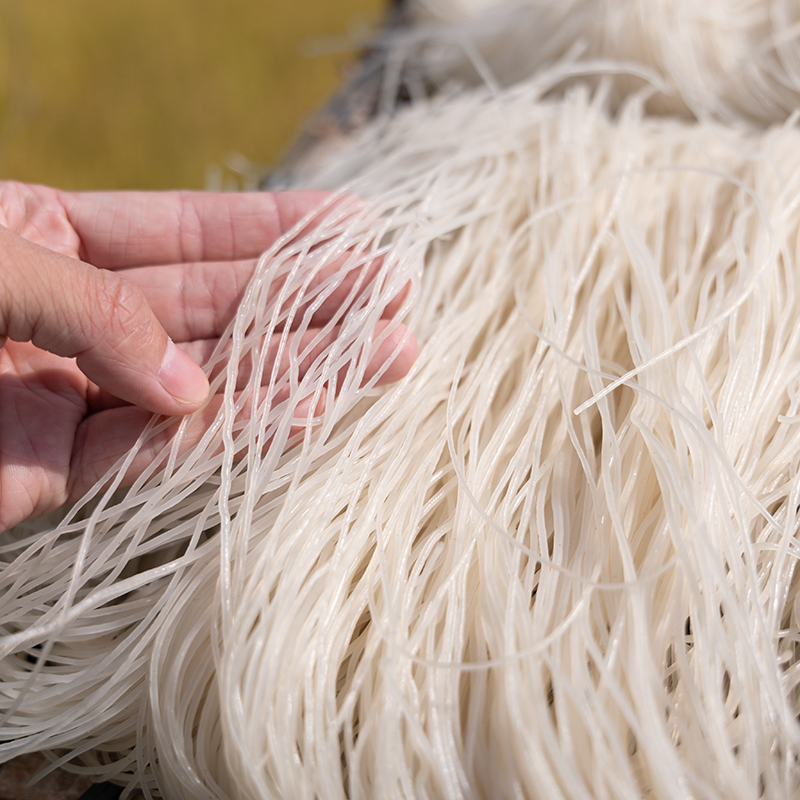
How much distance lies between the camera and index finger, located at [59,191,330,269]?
56 centimetres

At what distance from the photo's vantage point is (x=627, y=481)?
16.9 inches

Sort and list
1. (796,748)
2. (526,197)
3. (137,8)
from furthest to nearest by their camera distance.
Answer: (137,8)
(526,197)
(796,748)

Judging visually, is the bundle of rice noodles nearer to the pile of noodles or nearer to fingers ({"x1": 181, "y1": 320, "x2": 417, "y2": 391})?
the pile of noodles

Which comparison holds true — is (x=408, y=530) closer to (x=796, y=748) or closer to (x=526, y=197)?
(x=796, y=748)

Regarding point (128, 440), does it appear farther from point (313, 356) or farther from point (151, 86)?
point (151, 86)

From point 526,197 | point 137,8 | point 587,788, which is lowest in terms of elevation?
point 587,788

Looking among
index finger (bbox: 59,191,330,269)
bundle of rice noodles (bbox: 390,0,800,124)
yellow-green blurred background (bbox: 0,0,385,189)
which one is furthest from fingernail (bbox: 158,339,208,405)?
yellow-green blurred background (bbox: 0,0,385,189)

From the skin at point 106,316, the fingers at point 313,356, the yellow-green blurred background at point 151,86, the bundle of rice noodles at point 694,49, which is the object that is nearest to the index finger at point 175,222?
the skin at point 106,316

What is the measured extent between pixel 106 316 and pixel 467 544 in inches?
11.0

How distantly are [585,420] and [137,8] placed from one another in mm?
1686

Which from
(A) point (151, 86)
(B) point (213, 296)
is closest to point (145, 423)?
(B) point (213, 296)

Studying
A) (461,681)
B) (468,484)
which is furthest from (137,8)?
(461,681)

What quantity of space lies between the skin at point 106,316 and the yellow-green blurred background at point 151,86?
0.69m

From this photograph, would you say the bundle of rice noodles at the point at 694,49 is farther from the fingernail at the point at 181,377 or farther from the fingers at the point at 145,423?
the fingernail at the point at 181,377
